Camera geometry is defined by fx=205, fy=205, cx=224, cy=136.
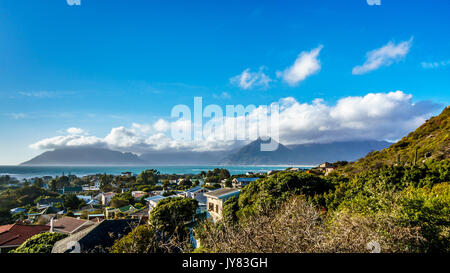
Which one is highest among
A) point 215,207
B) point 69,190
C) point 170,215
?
point 215,207

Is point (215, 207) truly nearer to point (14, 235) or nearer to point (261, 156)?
point (14, 235)

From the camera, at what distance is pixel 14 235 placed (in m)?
13.2

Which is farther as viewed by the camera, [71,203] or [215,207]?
[71,203]

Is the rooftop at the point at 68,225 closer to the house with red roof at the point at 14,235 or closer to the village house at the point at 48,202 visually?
the house with red roof at the point at 14,235

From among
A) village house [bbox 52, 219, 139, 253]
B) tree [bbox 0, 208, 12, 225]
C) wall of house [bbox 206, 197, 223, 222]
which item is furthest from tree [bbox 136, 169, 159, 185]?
village house [bbox 52, 219, 139, 253]

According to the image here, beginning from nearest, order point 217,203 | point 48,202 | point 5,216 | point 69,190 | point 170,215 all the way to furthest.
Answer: point 170,215 → point 217,203 → point 5,216 → point 48,202 → point 69,190

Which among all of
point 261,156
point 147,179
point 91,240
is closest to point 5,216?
point 91,240

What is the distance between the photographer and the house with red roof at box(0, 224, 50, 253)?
1242 centimetres

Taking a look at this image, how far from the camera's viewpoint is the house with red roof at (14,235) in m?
12.4

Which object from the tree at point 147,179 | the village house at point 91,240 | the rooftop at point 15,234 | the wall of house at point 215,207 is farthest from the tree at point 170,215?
the tree at point 147,179

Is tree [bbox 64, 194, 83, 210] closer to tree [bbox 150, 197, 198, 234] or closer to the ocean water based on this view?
the ocean water
